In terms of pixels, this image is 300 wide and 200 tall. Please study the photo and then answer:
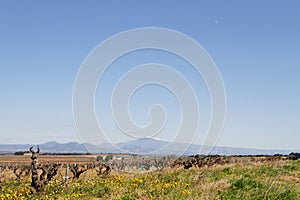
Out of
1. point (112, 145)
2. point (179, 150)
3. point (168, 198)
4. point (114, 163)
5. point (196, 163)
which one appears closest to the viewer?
point (168, 198)

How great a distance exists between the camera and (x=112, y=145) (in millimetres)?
14172

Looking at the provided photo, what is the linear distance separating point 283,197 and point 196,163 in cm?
3219

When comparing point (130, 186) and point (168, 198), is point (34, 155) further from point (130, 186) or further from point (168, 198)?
point (168, 198)

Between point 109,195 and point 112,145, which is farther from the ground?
point 112,145

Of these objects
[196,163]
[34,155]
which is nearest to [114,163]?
[196,163]

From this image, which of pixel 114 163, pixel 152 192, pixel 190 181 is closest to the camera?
pixel 152 192

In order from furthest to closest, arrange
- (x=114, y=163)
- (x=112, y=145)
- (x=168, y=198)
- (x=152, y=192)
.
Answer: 1. (x=114, y=163)
2. (x=112, y=145)
3. (x=152, y=192)
4. (x=168, y=198)

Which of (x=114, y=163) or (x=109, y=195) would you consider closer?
(x=109, y=195)

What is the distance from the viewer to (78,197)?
12.6 m

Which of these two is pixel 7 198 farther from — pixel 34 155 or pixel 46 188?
pixel 34 155

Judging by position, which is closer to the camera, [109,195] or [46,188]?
[109,195]

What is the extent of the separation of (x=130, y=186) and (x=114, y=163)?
107 ft

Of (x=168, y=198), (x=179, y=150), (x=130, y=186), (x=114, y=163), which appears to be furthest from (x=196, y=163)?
(x=168, y=198)

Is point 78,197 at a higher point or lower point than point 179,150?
lower
